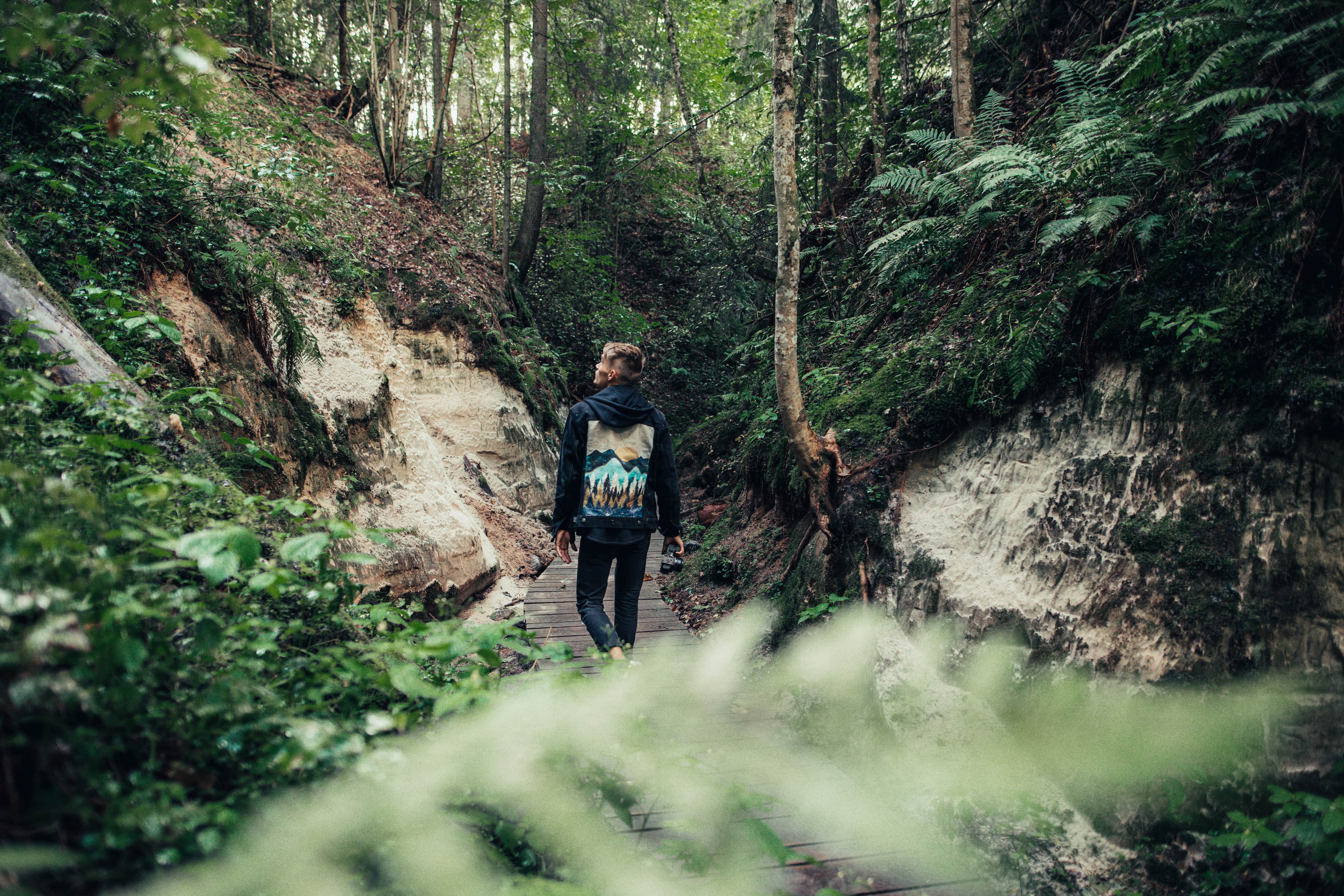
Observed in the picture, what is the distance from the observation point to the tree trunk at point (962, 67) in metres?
7.09

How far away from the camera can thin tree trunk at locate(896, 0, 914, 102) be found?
10047 mm

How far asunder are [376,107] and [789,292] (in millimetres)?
10406

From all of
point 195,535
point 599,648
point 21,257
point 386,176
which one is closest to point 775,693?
point 599,648

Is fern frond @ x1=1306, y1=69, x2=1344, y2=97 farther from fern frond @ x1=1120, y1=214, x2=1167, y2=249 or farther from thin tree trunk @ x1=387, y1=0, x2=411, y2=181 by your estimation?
thin tree trunk @ x1=387, y1=0, x2=411, y2=181

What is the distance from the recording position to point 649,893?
183 cm

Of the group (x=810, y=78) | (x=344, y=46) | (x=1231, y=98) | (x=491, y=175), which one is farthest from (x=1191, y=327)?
(x=344, y=46)

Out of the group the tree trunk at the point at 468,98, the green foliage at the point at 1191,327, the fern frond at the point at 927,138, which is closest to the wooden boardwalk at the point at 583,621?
the green foliage at the point at 1191,327

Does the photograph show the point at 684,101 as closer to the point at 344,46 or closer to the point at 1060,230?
the point at 344,46

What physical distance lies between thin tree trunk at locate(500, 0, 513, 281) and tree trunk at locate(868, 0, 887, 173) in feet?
23.1

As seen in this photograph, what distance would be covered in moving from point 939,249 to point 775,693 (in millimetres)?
4325

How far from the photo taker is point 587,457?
4406mm

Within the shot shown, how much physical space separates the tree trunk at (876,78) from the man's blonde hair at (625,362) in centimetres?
635

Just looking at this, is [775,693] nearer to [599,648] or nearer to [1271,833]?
[599,648]

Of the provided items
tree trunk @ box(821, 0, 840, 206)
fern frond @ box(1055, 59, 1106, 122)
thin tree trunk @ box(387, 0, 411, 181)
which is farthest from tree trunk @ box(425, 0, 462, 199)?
Answer: fern frond @ box(1055, 59, 1106, 122)
